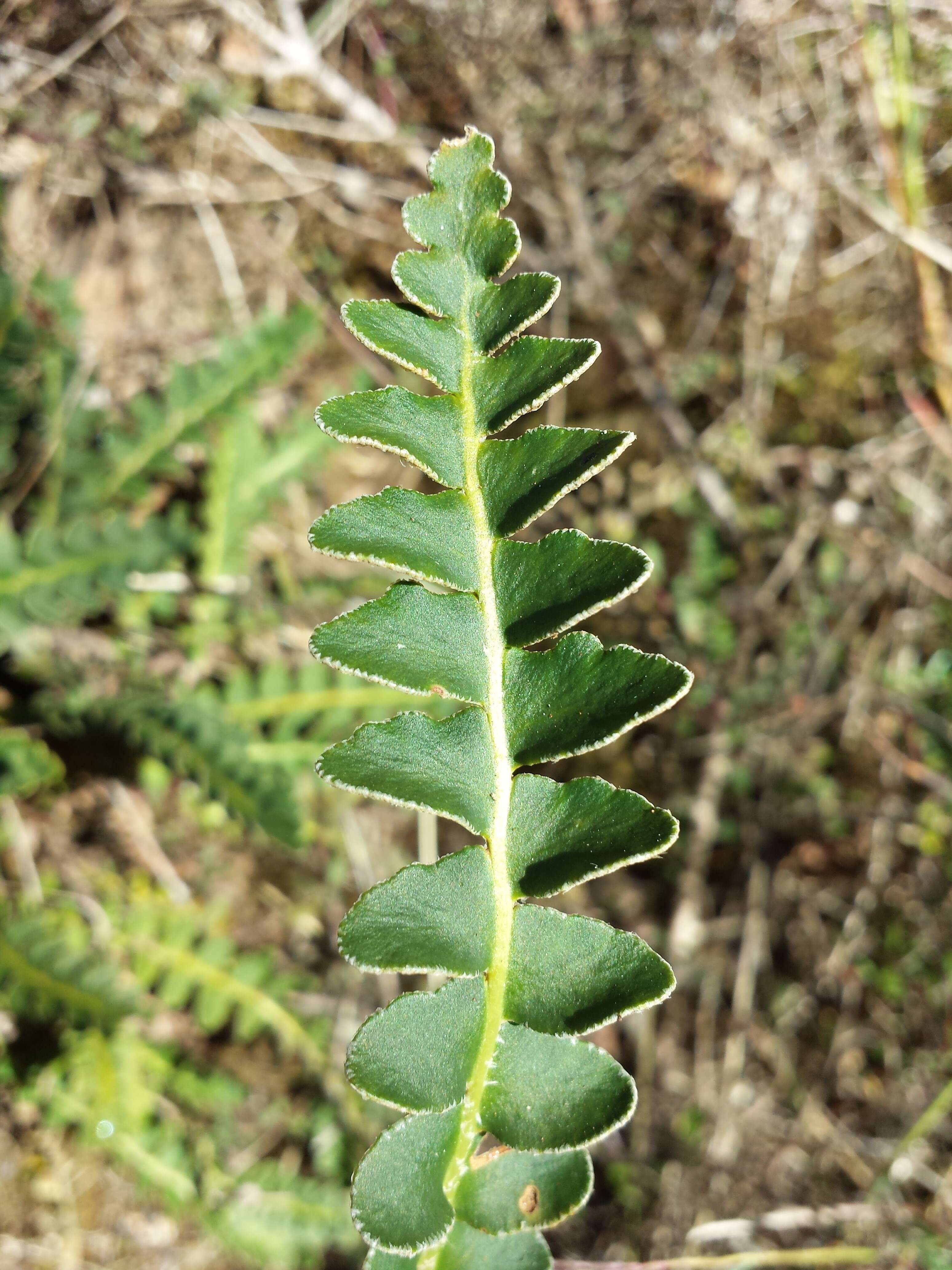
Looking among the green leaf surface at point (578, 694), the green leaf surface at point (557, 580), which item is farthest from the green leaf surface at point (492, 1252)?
the green leaf surface at point (557, 580)

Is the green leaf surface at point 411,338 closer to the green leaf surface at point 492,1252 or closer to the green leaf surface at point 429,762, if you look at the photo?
the green leaf surface at point 429,762

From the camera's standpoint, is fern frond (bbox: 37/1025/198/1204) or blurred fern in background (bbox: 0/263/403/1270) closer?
blurred fern in background (bbox: 0/263/403/1270)

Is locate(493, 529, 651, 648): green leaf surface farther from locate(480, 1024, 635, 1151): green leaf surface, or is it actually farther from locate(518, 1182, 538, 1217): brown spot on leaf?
locate(518, 1182, 538, 1217): brown spot on leaf

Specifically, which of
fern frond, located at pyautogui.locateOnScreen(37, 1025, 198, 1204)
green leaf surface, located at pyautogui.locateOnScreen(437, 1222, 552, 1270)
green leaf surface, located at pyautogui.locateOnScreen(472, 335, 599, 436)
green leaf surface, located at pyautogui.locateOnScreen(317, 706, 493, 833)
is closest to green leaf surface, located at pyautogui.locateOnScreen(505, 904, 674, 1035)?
green leaf surface, located at pyautogui.locateOnScreen(317, 706, 493, 833)

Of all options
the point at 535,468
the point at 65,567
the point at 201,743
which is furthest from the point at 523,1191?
the point at 65,567

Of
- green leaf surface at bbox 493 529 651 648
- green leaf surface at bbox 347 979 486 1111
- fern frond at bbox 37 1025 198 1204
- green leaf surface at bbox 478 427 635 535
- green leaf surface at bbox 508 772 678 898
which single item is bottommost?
fern frond at bbox 37 1025 198 1204

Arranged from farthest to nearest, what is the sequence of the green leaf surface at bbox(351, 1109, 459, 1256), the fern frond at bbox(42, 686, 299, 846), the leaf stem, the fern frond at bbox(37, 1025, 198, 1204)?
the fern frond at bbox(37, 1025, 198, 1204)
the fern frond at bbox(42, 686, 299, 846)
the leaf stem
the green leaf surface at bbox(351, 1109, 459, 1256)
